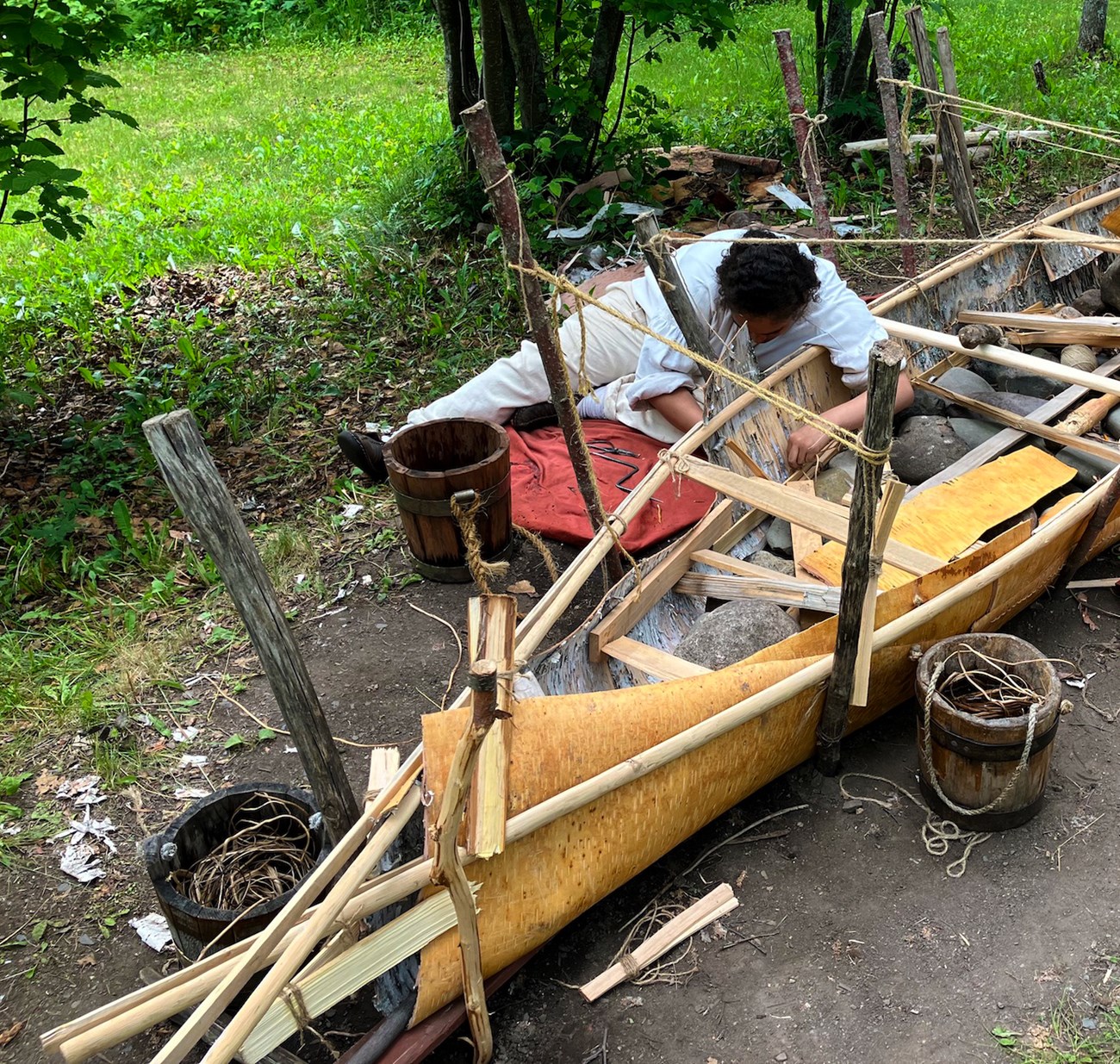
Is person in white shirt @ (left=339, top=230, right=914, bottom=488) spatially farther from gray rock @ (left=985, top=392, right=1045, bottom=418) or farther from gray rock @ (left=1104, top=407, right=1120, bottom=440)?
gray rock @ (left=1104, top=407, right=1120, bottom=440)

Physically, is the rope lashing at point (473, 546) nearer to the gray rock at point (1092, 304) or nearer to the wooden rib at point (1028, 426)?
the wooden rib at point (1028, 426)

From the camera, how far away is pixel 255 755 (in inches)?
152

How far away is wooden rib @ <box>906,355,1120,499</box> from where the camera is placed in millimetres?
4230

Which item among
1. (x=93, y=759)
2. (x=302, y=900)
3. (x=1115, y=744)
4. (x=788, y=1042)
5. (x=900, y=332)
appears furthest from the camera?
(x=900, y=332)

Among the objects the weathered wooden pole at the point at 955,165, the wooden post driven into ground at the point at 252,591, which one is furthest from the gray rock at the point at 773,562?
Result: the weathered wooden pole at the point at 955,165

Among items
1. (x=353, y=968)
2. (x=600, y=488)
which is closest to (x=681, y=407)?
(x=600, y=488)

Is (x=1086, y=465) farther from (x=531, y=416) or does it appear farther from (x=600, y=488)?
(x=531, y=416)

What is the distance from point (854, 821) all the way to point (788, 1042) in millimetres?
836

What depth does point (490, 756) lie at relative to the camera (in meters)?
2.42

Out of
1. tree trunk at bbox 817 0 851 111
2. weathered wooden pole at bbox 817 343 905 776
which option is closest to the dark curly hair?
weathered wooden pole at bbox 817 343 905 776

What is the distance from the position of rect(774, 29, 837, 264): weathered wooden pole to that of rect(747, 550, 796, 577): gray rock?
237 cm

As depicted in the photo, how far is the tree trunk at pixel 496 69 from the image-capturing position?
6.94m

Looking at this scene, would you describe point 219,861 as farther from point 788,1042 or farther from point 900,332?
point 900,332

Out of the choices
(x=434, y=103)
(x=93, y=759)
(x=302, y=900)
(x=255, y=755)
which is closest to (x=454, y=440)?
(x=255, y=755)
